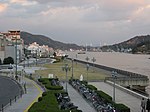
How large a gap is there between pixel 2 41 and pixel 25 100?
261 feet

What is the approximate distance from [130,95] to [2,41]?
3010 inches

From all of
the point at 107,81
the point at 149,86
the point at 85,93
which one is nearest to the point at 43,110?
the point at 85,93

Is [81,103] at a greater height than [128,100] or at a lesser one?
greater

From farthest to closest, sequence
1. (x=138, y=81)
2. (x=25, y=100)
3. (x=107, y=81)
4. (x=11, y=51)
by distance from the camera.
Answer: (x=11, y=51) → (x=138, y=81) → (x=107, y=81) → (x=25, y=100)

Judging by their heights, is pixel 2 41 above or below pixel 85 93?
above

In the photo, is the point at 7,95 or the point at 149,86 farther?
the point at 149,86

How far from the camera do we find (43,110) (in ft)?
60.7

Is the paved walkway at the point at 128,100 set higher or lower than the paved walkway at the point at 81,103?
lower

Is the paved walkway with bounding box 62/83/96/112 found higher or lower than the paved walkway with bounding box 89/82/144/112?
higher

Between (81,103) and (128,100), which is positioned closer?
(81,103)

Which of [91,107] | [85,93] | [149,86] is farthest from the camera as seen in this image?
[149,86]

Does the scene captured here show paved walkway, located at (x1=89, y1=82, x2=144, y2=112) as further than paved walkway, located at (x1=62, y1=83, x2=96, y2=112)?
Yes

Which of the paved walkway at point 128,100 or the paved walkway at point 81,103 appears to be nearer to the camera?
the paved walkway at point 81,103

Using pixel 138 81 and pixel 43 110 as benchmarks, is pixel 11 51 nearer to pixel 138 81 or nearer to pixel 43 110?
pixel 138 81
